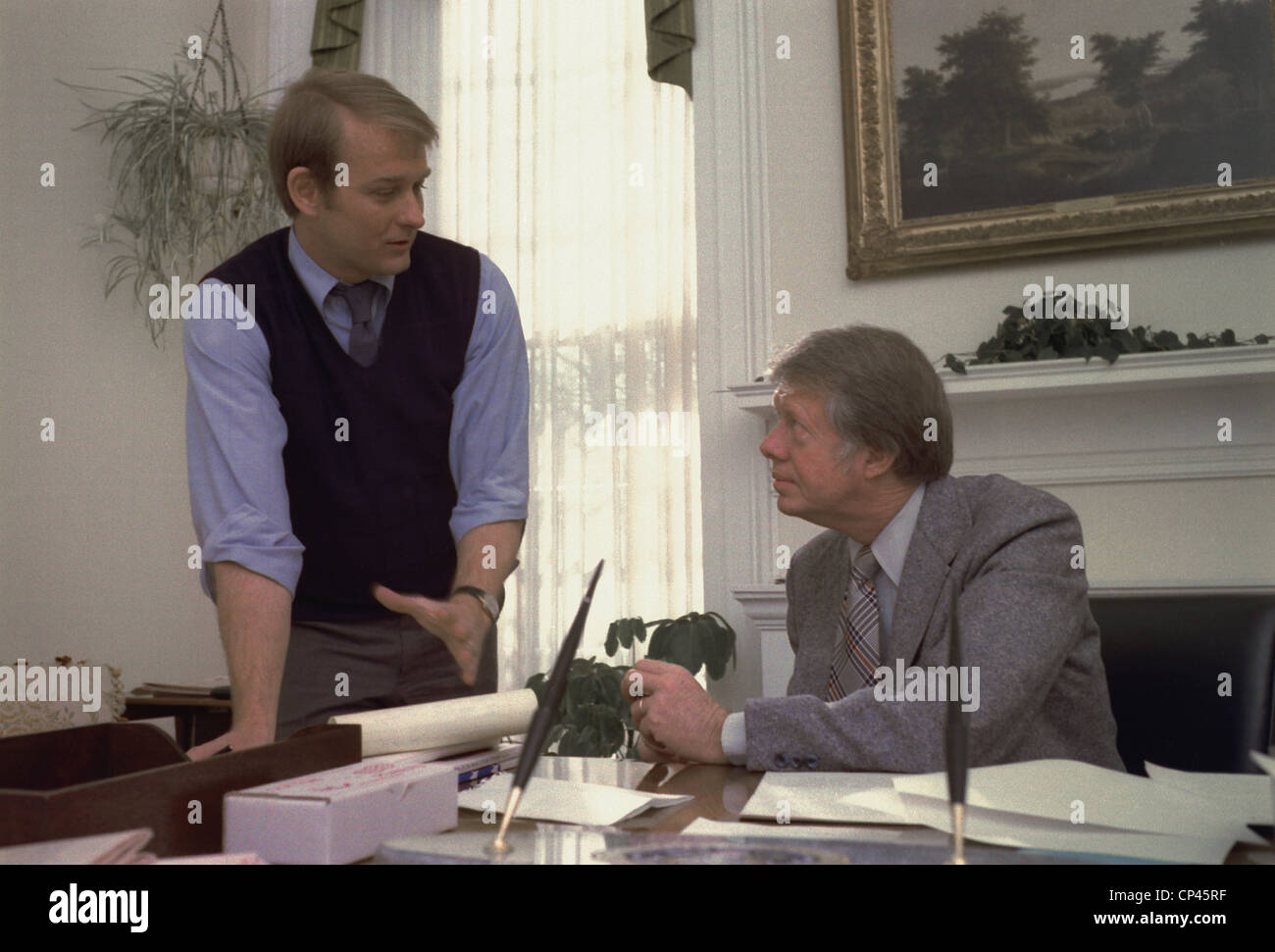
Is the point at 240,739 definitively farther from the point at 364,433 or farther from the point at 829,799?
the point at 829,799

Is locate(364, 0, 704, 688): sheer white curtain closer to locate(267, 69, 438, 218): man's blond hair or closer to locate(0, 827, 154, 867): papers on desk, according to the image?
locate(267, 69, 438, 218): man's blond hair

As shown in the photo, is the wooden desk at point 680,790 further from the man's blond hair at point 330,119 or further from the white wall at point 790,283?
the white wall at point 790,283

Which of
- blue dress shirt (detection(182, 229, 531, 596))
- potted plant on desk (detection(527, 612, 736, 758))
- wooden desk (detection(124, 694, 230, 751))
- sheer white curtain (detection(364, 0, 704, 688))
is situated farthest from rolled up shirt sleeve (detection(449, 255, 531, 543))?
sheer white curtain (detection(364, 0, 704, 688))

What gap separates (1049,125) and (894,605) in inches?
84.6

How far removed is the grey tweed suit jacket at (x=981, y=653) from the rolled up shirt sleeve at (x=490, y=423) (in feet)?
1.50

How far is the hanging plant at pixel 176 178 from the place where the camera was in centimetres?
329

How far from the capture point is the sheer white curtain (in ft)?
11.6

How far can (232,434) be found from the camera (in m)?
1.46

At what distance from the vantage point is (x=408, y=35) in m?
3.96

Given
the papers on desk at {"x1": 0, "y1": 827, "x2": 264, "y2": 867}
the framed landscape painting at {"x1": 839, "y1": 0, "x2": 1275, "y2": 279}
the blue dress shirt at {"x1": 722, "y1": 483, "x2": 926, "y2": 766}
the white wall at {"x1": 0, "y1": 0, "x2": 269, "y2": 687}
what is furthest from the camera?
the white wall at {"x1": 0, "y1": 0, "x2": 269, "y2": 687}

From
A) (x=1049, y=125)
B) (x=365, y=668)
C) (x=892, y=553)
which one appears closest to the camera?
(x=892, y=553)

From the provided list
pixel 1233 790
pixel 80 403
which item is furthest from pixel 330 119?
pixel 80 403

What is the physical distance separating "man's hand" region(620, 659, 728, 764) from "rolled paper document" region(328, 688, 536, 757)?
0.14 m

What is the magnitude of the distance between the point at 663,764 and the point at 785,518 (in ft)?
7.05
